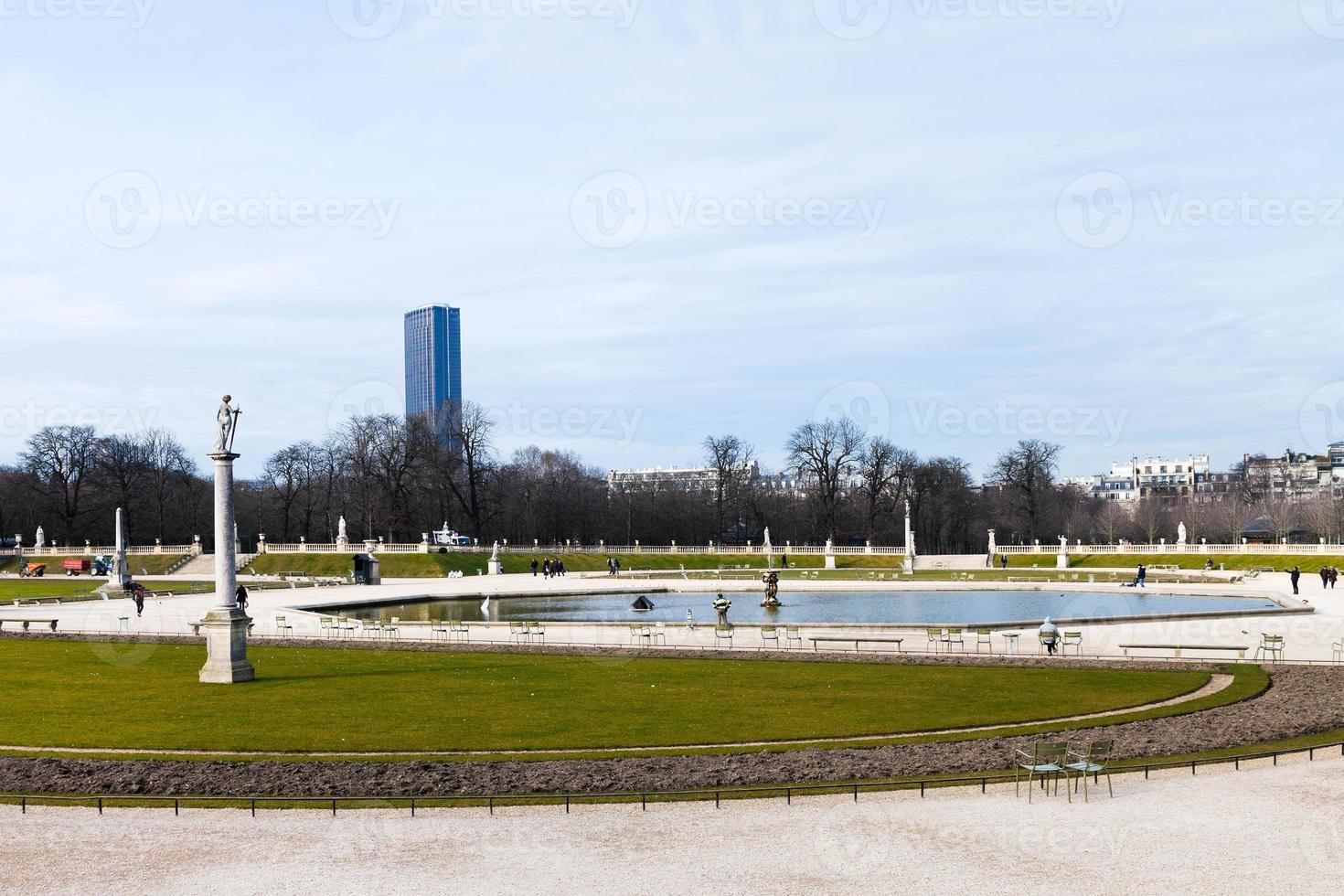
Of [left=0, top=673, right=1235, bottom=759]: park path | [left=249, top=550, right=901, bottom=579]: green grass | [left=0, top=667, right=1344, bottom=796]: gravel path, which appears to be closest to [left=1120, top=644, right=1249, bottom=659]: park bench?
[left=0, top=667, right=1344, bottom=796]: gravel path

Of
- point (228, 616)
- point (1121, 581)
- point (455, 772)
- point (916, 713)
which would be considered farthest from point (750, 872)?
point (1121, 581)

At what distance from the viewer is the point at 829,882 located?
12.8m

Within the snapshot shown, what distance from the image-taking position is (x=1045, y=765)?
56.1 ft

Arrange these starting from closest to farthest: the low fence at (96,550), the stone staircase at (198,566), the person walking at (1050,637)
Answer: the person walking at (1050,637) < the stone staircase at (198,566) < the low fence at (96,550)

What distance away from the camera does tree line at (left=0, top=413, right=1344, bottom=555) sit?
10975 centimetres

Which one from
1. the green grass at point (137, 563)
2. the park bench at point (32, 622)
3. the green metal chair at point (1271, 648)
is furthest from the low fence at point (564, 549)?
the green metal chair at point (1271, 648)

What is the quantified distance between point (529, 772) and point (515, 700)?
766 centimetres

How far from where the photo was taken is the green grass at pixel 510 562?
85.6 metres

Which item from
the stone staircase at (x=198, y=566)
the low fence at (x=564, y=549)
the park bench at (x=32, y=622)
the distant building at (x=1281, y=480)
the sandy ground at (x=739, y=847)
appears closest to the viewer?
the sandy ground at (x=739, y=847)

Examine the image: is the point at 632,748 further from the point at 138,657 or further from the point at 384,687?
the point at 138,657

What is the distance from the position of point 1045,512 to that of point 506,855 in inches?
5055

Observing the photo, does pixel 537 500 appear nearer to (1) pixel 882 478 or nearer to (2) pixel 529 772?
(1) pixel 882 478

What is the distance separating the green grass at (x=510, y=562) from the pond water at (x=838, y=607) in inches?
954

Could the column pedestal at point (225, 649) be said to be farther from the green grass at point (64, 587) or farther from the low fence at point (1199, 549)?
the low fence at point (1199, 549)
